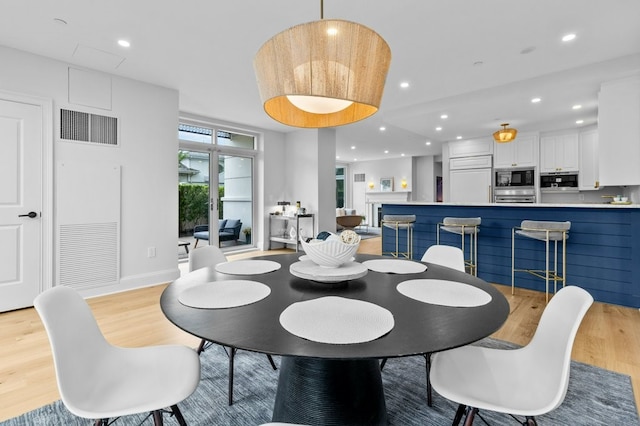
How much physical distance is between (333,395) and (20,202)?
3.73 metres

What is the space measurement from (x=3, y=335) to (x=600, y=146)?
631 centimetres

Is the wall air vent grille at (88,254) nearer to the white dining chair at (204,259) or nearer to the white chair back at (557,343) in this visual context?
the white dining chair at (204,259)

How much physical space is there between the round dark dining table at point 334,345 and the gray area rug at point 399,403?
352mm

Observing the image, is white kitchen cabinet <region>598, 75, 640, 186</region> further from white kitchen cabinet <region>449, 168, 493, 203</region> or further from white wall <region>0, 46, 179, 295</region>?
white wall <region>0, 46, 179, 295</region>

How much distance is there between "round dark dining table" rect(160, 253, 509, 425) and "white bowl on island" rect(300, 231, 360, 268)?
0.13 m

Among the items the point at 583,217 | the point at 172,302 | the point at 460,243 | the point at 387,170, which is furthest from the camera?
the point at 387,170

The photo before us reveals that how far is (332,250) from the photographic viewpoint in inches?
59.2

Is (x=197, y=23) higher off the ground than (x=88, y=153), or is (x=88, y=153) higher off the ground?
(x=197, y=23)

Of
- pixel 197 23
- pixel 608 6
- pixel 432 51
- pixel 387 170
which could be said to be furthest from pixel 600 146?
pixel 387 170

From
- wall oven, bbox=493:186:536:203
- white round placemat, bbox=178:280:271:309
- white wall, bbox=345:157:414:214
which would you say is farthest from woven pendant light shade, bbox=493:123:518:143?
white wall, bbox=345:157:414:214

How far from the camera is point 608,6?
2.48m

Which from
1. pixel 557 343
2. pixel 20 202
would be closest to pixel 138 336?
pixel 20 202

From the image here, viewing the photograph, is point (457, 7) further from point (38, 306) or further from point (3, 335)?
point (3, 335)

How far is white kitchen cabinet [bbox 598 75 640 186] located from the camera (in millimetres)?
3504
